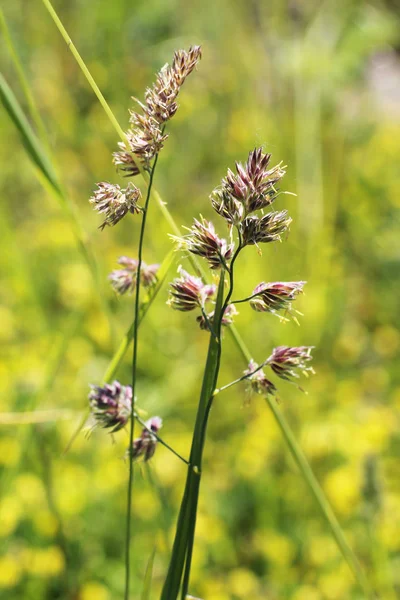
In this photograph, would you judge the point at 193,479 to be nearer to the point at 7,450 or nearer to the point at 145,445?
the point at 145,445

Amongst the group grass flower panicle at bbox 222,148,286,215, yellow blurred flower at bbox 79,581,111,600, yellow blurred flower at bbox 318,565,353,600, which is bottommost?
yellow blurred flower at bbox 79,581,111,600

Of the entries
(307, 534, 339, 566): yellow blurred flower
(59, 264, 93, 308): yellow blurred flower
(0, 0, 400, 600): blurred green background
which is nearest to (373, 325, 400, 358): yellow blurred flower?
(0, 0, 400, 600): blurred green background

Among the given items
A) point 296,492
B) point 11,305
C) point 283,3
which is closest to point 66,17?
point 283,3

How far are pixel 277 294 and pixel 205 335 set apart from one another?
1.84m

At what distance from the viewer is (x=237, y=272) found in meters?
2.27

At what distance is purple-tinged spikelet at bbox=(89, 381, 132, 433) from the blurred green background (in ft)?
0.39

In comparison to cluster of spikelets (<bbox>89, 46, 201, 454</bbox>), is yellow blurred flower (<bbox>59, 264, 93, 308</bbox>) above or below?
above

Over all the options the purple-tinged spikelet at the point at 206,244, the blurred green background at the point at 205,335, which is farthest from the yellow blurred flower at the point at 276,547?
the purple-tinged spikelet at the point at 206,244

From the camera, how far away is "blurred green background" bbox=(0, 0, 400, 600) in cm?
137

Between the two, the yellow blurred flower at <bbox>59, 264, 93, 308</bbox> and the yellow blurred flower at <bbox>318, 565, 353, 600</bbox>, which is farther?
the yellow blurred flower at <bbox>59, 264, 93, 308</bbox>

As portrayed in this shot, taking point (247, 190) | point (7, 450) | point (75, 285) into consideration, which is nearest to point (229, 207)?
point (247, 190)

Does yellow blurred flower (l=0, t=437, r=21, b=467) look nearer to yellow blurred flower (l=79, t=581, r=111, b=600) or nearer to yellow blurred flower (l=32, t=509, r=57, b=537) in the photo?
yellow blurred flower (l=32, t=509, r=57, b=537)

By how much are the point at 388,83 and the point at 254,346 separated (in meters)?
3.63

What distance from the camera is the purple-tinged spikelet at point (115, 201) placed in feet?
1.30
